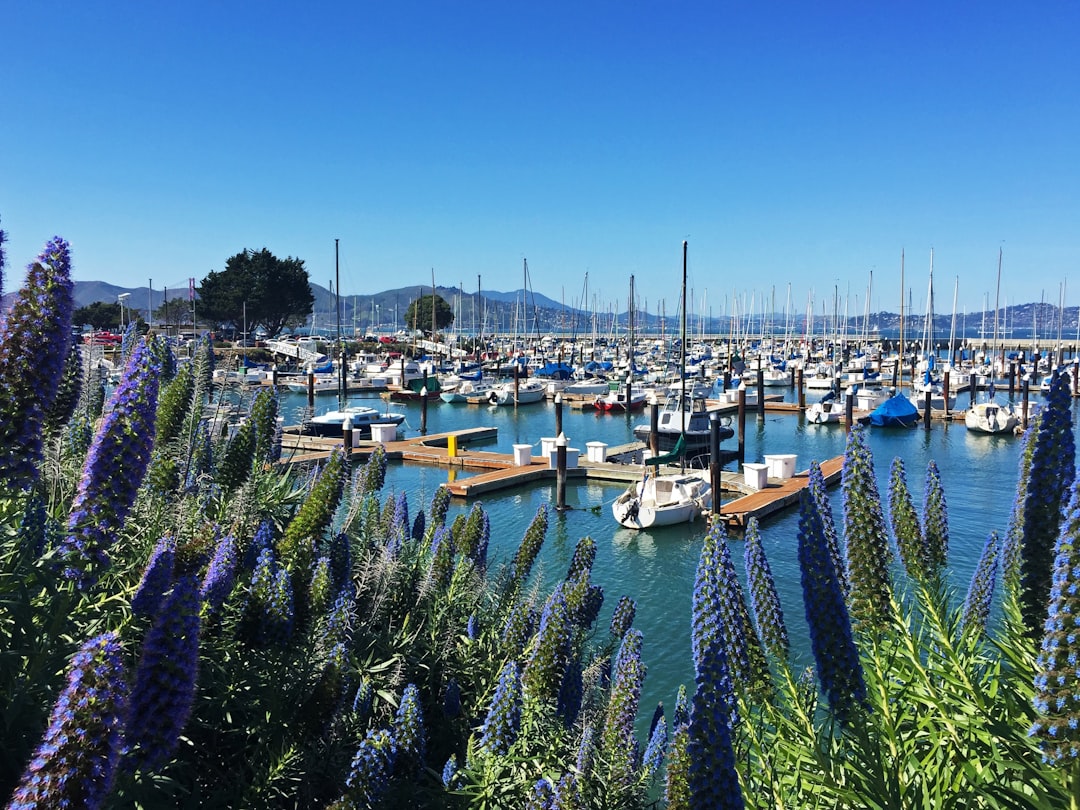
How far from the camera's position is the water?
1834 cm

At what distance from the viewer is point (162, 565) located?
4.08 m

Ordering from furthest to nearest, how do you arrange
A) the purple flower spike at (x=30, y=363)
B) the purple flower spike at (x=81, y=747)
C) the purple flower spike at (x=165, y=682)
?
the purple flower spike at (x=30, y=363)
the purple flower spike at (x=165, y=682)
the purple flower spike at (x=81, y=747)

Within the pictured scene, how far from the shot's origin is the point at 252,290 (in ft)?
346

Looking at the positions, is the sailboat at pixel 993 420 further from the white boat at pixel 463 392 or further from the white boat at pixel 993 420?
the white boat at pixel 463 392

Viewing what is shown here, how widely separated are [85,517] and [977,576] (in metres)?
5.26

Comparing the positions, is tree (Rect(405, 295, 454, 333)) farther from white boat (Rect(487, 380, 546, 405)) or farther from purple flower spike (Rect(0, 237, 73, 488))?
purple flower spike (Rect(0, 237, 73, 488))

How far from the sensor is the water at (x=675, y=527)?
18.3 meters

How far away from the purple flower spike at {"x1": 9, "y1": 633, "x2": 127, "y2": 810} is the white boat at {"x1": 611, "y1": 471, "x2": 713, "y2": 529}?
25.5m

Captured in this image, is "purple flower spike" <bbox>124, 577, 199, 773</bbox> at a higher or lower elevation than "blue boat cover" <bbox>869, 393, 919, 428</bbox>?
higher

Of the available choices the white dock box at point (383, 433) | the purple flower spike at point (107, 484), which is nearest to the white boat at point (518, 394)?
the white dock box at point (383, 433)

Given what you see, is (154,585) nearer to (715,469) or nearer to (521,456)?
(715,469)

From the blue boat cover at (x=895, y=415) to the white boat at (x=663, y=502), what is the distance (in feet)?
89.4

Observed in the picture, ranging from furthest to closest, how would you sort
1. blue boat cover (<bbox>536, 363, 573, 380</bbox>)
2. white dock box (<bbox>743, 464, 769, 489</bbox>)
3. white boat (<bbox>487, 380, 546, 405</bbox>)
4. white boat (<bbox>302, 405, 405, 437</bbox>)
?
blue boat cover (<bbox>536, 363, 573, 380</bbox>) < white boat (<bbox>487, 380, 546, 405</bbox>) < white boat (<bbox>302, 405, 405, 437</bbox>) < white dock box (<bbox>743, 464, 769, 489</bbox>)


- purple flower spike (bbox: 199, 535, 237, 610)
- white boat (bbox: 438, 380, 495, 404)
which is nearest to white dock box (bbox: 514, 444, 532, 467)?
purple flower spike (bbox: 199, 535, 237, 610)
